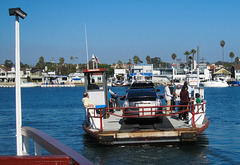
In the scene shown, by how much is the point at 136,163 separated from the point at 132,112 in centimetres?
276

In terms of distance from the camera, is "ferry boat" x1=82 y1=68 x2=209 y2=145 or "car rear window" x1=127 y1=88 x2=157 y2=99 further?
"car rear window" x1=127 y1=88 x2=157 y2=99

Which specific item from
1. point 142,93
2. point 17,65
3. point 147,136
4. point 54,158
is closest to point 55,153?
point 54,158

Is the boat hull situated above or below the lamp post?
below

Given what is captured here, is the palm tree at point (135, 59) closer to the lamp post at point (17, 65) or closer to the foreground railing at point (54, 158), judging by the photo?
the lamp post at point (17, 65)

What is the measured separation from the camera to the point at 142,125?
15.2m

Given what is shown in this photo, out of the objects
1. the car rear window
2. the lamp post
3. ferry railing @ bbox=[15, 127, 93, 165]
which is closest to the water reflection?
the car rear window

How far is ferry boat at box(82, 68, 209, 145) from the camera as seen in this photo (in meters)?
12.9

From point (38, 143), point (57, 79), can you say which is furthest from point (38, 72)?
point (38, 143)

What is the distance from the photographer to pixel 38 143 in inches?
223

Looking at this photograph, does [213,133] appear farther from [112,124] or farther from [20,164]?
[20,164]

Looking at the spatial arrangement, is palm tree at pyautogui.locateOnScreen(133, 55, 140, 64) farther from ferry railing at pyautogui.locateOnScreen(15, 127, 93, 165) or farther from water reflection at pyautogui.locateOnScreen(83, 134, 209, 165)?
ferry railing at pyautogui.locateOnScreen(15, 127, 93, 165)

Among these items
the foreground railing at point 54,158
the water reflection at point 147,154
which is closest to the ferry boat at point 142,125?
the water reflection at point 147,154

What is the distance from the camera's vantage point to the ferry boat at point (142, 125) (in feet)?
42.4

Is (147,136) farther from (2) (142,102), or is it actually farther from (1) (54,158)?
(1) (54,158)
